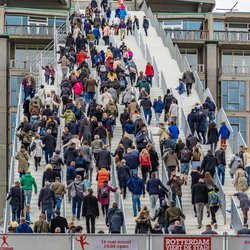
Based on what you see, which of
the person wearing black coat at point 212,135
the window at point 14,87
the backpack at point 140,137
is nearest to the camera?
the backpack at point 140,137

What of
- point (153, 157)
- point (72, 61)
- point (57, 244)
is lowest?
point (57, 244)

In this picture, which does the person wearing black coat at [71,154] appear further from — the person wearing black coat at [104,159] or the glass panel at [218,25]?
the glass panel at [218,25]

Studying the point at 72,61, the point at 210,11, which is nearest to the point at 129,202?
the point at 72,61

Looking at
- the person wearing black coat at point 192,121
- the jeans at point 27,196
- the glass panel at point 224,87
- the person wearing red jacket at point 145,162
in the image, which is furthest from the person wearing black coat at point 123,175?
the glass panel at point 224,87

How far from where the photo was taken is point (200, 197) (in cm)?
3616

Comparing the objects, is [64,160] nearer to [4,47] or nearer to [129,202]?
[129,202]

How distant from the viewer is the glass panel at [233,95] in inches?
2970

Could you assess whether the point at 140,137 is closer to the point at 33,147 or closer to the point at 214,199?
the point at 33,147

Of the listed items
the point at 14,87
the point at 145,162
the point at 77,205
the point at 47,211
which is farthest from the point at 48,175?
the point at 14,87

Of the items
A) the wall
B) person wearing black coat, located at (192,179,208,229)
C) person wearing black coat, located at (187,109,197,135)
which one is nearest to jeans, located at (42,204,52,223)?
person wearing black coat, located at (192,179,208,229)

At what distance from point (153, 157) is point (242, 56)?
129ft

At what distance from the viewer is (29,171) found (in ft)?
131

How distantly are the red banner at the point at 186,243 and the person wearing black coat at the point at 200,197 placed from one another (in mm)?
4643

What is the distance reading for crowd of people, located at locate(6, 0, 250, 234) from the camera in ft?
117
